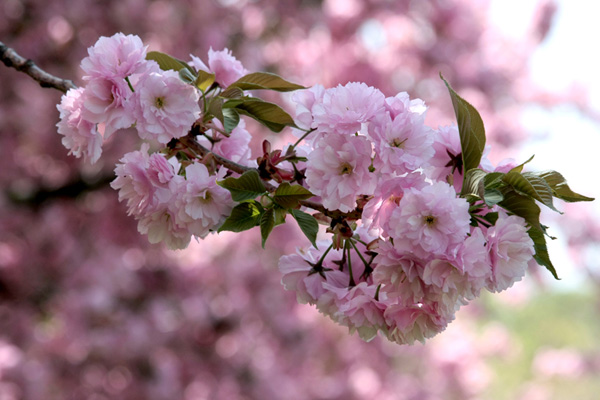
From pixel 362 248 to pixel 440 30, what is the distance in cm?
370

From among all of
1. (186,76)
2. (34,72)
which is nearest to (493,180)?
(186,76)

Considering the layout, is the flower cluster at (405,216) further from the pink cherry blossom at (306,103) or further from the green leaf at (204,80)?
the green leaf at (204,80)

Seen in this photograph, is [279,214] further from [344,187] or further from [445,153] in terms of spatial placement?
[445,153]

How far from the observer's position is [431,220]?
54 cm

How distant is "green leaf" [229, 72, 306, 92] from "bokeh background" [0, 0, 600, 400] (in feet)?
7.59

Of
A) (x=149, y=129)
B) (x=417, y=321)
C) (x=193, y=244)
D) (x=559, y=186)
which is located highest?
(x=149, y=129)

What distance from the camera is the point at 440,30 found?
405cm

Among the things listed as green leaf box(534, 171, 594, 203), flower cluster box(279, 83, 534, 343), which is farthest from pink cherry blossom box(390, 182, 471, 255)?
green leaf box(534, 171, 594, 203)

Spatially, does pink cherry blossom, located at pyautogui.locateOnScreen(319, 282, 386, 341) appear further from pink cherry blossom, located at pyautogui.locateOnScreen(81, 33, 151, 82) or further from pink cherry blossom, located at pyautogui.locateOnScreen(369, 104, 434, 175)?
pink cherry blossom, located at pyautogui.locateOnScreen(81, 33, 151, 82)

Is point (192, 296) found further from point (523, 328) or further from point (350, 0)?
point (523, 328)

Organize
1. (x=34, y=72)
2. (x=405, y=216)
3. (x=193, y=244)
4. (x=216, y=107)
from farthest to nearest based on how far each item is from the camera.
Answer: (x=193, y=244)
(x=34, y=72)
(x=216, y=107)
(x=405, y=216)

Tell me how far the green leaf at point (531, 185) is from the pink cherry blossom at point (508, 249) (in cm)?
3

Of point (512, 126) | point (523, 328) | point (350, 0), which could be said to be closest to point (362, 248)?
point (350, 0)

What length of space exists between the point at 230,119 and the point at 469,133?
0.26 meters
